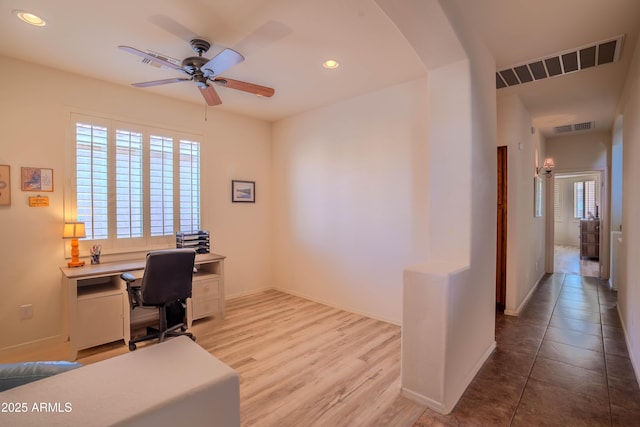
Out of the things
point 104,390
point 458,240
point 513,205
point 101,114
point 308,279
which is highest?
point 101,114

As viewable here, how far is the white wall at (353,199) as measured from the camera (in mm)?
3574

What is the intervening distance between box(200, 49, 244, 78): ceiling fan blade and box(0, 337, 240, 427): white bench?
2039 mm

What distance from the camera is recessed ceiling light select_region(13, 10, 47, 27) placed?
7.48 ft

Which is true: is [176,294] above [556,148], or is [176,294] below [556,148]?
below

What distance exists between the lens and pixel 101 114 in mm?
3510

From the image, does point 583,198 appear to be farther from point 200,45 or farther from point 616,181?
point 200,45

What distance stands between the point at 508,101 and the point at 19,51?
530cm

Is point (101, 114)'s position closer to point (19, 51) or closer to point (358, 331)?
point (19, 51)

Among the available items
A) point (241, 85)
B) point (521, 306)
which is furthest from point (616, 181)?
point (241, 85)

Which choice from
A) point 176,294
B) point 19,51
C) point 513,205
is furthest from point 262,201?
point 513,205

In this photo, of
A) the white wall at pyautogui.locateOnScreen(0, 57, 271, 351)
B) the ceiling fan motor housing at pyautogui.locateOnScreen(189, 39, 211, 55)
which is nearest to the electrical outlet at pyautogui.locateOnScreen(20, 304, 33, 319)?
the white wall at pyautogui.locateOnScreen(0, 57, 271, 351)

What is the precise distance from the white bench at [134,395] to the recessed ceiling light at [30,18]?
277cm

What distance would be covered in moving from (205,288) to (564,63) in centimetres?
457

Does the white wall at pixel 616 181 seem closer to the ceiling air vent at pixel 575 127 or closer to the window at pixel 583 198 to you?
the ceiling air vent at pixel 575 127
